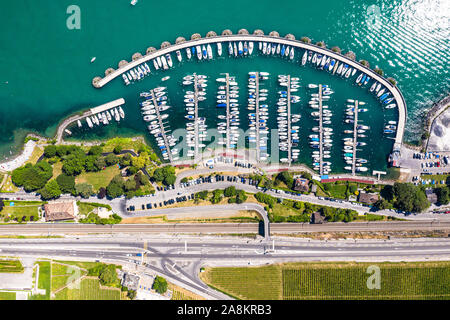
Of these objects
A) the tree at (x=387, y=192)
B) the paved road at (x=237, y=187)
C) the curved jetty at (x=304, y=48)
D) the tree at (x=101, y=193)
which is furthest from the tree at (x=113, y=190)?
the tree at (x=387, y=192)

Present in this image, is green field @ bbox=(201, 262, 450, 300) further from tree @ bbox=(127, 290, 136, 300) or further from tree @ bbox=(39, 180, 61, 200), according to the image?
tree @ bbox=(39, 180, 61, 200)

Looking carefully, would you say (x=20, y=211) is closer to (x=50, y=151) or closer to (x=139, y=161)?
(x=50, y=151)

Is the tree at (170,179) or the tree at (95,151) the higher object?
the tree at (95,151)

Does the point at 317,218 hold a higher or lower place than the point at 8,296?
higher

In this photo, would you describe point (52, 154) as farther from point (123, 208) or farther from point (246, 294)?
point (246, 294)

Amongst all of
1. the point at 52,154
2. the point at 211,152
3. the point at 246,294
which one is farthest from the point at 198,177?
the point at 52,154

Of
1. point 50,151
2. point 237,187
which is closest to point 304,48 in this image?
point 237,187

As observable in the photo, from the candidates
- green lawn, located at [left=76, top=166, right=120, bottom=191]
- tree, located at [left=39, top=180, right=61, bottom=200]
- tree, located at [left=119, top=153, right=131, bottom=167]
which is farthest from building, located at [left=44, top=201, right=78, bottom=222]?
tree, located at [left=119, top=153, right=131, bottom=167]

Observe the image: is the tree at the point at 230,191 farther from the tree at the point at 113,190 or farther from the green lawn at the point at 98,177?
the green lawn at the point at 98,177
